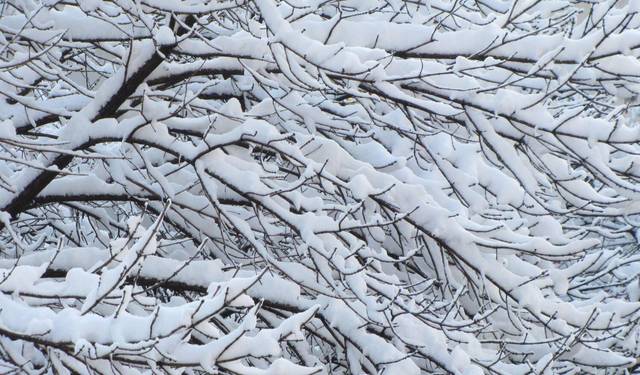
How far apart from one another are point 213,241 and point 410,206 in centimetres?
113

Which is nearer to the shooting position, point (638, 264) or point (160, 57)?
point (160, 57)

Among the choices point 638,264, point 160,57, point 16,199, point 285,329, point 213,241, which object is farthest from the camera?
point 638,264

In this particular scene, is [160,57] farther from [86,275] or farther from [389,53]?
[86,275]

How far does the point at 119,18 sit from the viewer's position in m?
4.32

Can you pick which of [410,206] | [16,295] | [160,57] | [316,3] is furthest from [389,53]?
[16,295]

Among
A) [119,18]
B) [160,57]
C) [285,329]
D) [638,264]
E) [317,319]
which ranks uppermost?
[638,264]

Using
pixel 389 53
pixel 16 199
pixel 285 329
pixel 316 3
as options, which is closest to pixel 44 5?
pixel 16 199

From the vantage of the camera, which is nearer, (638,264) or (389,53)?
(389,53)

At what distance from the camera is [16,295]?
2.80 meters

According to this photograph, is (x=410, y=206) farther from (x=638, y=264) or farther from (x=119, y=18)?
(x=638, y=264)

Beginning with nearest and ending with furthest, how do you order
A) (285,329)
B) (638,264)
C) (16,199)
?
(285,329)
(16,199)
(638,264)

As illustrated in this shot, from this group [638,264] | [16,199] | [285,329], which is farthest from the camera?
[638,264]

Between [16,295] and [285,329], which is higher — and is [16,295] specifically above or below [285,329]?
below

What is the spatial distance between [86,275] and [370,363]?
1.85 metres
